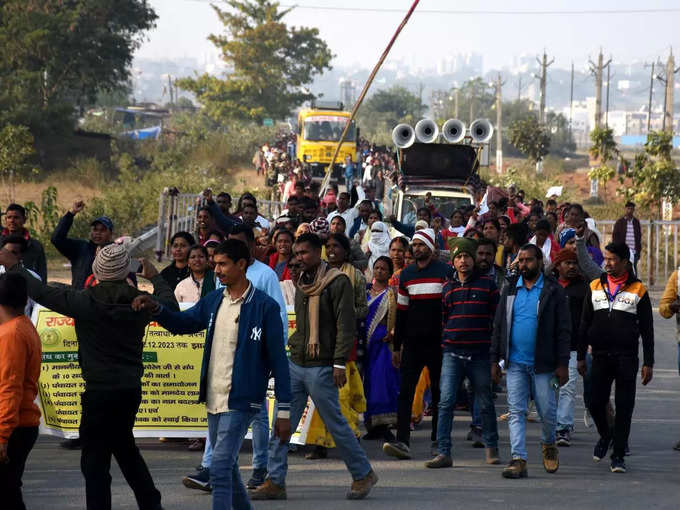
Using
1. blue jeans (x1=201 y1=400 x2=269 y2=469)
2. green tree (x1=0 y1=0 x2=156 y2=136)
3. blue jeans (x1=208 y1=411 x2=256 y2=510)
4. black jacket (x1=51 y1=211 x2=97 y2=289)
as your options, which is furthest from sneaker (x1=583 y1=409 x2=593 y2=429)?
green tree (x1=0 y1=0 x2=156 y2=136)

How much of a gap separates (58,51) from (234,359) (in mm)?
49720

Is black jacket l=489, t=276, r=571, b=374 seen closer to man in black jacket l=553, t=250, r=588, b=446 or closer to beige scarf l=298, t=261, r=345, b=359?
man in black jacket l=553, t=250, r=588, b=446

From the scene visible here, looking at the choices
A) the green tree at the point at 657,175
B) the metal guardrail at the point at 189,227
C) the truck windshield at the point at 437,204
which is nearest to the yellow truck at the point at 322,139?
the green tree at the point at 657,175

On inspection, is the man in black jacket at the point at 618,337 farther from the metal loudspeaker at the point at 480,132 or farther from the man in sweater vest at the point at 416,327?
the metal loudspeaker at the point at 480,132

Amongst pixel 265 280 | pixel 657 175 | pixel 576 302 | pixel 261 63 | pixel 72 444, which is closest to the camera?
pixel 265 280

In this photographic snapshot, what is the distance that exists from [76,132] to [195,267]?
44.5 metres

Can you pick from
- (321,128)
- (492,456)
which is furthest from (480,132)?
(321,128)

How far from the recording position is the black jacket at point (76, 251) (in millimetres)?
10367

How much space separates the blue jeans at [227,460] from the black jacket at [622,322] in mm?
3637

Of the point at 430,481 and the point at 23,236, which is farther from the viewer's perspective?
the point at 23,236

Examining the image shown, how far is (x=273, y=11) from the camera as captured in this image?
305ft

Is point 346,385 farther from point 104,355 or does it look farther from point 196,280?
point 104,355

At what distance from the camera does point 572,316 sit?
10148 mm

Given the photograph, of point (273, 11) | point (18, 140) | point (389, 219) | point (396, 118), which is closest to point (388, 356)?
point (389, 219)
